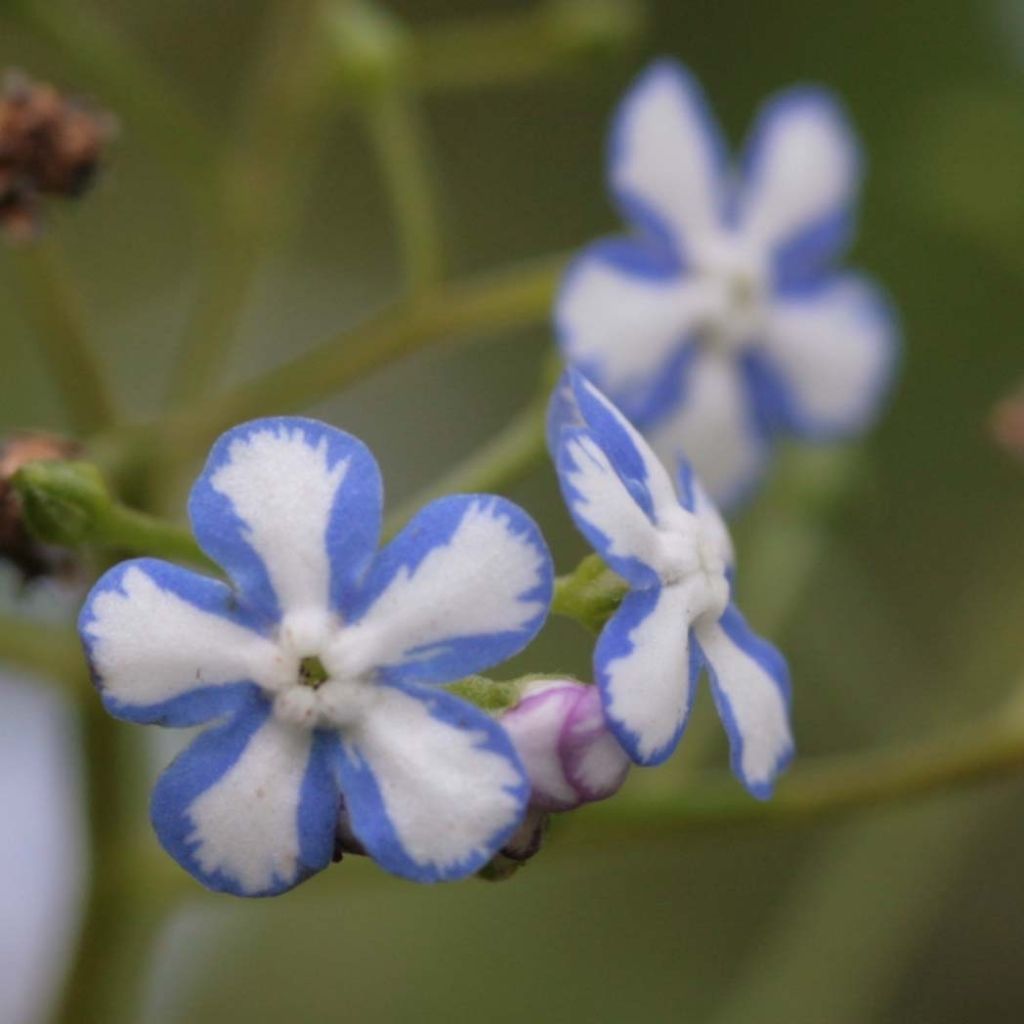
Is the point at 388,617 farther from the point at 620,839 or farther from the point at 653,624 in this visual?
the point at 620,839

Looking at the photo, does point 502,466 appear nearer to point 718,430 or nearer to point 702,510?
point 702,510

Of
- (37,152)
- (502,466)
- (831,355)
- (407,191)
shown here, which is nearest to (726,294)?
(831,355)

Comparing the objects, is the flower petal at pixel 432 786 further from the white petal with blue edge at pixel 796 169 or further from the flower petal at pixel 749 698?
the white petal with blue edge at pixel 796 169

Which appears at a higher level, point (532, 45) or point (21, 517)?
point (532, 45)

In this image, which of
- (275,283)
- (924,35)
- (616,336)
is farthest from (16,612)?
(924,35)

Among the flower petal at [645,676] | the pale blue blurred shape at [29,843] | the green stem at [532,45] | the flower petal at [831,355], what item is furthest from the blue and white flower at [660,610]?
the pale blue blurred shape at [29,843]

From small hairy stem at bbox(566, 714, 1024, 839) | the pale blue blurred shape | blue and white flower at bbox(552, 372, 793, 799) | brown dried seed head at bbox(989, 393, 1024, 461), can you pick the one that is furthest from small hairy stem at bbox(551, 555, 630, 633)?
the pale blue blurred shape
